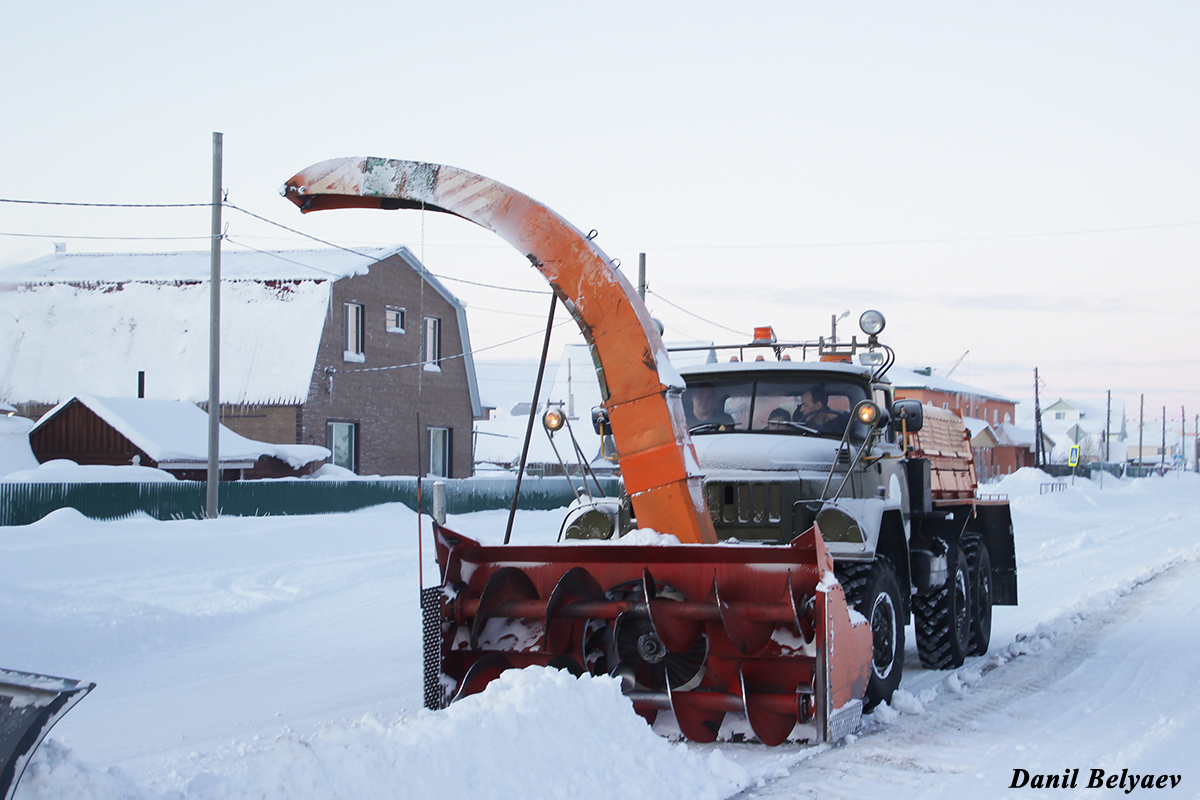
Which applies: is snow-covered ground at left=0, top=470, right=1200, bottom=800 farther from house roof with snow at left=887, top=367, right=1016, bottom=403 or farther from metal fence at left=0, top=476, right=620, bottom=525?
house roof with snow at left=887, top=367, right=1016, bottom=403

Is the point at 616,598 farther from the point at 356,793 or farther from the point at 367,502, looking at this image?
the point at 367,502

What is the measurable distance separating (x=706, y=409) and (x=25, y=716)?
592 cm

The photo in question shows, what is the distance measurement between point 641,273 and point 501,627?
18396 millimetres

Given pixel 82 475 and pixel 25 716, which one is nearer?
pixel 25 716

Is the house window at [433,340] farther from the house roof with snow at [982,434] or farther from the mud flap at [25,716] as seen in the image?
the house roof with snow at [982,434]

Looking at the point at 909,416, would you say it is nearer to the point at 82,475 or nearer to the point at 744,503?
the point at 744,503

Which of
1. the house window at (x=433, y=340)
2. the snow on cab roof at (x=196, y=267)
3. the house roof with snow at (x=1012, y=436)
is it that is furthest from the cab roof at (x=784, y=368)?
the house roof with snow at (x=1012, y=436)

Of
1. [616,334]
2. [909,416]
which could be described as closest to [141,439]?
[909,416]

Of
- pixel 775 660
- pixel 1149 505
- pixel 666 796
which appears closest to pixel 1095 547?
pixel 775 660

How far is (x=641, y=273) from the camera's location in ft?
82.0

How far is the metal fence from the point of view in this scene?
59.0ft

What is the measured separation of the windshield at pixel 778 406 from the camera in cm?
869

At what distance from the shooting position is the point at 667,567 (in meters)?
6.66

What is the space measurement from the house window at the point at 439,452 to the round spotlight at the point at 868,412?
2579 centimetres
